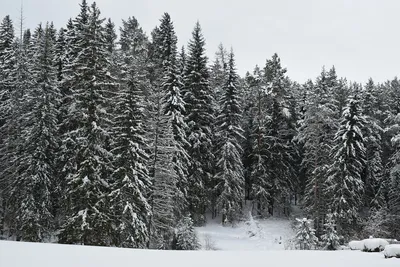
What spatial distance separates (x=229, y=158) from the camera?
36656 mm

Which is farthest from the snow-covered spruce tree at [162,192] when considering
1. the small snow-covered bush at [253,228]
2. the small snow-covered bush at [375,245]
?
the small snow-covered bush at [375,245]

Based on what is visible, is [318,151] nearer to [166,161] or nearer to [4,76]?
[166,161]

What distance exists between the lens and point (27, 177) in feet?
85.5

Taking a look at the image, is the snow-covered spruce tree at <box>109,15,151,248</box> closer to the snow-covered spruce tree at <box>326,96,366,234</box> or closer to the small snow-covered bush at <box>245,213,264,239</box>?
the small snow-covered bush at <box>245,213,264,239</box>

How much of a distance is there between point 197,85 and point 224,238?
15328 mm

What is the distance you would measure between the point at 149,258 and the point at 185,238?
1881 centimetres

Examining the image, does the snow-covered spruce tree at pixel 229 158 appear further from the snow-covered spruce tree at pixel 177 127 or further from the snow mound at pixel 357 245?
the snow mound at pixel 357 245

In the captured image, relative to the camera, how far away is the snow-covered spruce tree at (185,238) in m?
27.2

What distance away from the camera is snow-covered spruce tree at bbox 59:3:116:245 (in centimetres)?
2155

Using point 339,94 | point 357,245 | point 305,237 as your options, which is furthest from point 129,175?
point 339,94

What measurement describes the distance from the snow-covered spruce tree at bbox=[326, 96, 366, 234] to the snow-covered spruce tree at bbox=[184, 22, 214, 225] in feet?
39.0

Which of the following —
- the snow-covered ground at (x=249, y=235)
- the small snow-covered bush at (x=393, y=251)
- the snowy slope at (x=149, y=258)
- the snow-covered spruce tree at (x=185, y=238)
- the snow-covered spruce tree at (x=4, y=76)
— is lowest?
the snow-covered ground at (x=249, y=235)

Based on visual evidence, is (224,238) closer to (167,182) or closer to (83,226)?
(167,182)

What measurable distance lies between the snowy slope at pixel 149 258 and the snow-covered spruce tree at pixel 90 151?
38.5ft
